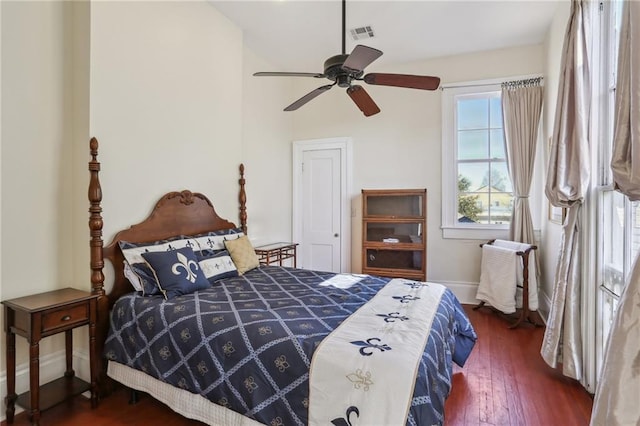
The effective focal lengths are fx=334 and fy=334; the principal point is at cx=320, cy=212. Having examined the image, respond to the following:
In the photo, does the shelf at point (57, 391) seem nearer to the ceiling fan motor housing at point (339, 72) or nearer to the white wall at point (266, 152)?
the white wall at point (266, 152)

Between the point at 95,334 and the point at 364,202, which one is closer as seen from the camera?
the point at 95,334

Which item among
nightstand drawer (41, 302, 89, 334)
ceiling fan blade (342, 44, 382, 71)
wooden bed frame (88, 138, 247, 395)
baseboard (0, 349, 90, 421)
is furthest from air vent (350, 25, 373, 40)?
baseboard (0, 349, 90, 421)

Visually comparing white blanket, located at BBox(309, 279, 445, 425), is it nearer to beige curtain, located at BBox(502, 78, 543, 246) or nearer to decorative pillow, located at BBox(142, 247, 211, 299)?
decorative pillow, located at BBox(142, 247, 211, 299)

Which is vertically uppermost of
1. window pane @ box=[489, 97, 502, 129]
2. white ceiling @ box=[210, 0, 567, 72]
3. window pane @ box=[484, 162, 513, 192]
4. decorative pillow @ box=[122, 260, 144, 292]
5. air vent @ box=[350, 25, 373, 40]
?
white ceiling @ box=[210, 0, 567, 72]

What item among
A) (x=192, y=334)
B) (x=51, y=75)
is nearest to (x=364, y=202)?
(x=192, y=334)

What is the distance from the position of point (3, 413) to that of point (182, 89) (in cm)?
272

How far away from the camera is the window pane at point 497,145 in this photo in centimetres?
432

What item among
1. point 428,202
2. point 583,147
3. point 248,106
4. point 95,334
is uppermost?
point 248,106

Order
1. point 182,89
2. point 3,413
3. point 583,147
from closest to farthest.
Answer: point 3,413
point 583,147
point 182,89

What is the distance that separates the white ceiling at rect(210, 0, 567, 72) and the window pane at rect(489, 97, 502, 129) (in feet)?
2.14

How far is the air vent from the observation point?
3693 mm

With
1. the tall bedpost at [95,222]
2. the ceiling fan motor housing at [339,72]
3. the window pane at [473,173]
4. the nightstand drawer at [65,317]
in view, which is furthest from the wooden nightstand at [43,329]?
the window pane at [473,173]

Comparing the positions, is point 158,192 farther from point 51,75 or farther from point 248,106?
point 248,106

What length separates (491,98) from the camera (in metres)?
4.36
